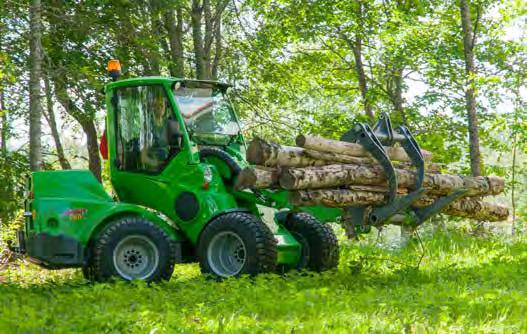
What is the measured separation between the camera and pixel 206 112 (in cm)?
1070

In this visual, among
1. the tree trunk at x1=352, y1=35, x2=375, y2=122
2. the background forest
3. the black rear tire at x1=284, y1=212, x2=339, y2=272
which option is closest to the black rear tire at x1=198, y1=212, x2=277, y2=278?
the black rear tire at x1=284, y1=212, x2=339, y2=272

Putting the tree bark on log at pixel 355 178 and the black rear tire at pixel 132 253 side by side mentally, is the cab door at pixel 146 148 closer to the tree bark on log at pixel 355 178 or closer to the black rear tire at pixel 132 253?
the black rear tire at pixel 132 253

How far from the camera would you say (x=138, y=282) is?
27.3 ft

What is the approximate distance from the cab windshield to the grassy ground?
1.99 meters

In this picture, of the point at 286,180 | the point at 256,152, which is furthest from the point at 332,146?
the point at 256,152

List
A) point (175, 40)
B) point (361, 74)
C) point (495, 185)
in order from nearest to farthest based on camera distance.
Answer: point (495, 185) < point (175, 40) < point (361, 74)

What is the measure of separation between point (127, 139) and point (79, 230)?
171 centimetres

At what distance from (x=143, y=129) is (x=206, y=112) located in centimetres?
89

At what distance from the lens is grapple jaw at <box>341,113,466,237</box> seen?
975 cm

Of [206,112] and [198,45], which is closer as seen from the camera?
[206,112]

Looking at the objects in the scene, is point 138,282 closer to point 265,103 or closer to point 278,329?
point 278,329

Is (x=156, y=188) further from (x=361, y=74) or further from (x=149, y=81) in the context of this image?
(x=361, y=74)

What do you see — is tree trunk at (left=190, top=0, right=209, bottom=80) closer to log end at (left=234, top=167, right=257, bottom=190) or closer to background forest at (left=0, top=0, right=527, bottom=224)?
background forest at (left=0, top=0, right=527, bottom=224)

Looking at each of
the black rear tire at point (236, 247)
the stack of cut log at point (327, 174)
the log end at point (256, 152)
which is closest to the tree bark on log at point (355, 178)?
the stack of cut log at point (327, 174)
